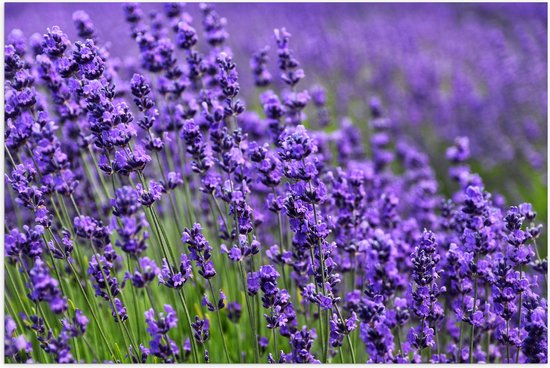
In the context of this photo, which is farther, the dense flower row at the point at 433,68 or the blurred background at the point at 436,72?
the dense flower row at the point at 433,68

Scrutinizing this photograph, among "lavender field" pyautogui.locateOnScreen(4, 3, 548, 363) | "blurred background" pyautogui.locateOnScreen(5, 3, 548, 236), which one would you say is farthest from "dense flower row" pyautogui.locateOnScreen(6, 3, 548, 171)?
"lavender field" pyautogui.locateOnScreen(4, 3, 548, 363)

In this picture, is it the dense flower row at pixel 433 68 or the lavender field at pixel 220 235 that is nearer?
the lavender field at pixel 220 235

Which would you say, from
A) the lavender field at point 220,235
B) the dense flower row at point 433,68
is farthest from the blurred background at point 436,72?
the lavender field at point 220,235

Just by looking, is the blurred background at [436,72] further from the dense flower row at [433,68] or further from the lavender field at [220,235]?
the lavender field at [220,235]

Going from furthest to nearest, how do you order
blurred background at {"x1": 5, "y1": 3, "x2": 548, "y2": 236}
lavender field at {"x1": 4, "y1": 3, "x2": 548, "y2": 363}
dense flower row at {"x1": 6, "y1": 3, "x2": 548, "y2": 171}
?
dense flower row at {"x1": 6, "y1": 3, "x2": 548, "y2": 171}
blurred background at {"x1": 5, "y1": 3, "x2": 548, "y2": 236}
lavender field at {"x1": 4, "y1": 3, "x2": 548, "y2": 363}

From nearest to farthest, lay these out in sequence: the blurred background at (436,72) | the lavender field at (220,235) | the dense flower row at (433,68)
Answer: the lavender field at (220,235), the blurred background at (436,72), the dense flower row at (433,68)

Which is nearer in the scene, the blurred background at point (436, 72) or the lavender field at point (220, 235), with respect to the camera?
the lavender field at point (220, 235)

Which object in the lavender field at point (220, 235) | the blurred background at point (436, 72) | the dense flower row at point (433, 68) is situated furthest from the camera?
the dense flower row at point (433, 68)

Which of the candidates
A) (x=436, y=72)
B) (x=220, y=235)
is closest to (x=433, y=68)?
(x=436, y=72)

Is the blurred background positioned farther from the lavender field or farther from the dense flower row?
the lavender field

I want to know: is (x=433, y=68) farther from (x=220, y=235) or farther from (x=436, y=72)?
(x=220, y=235)
